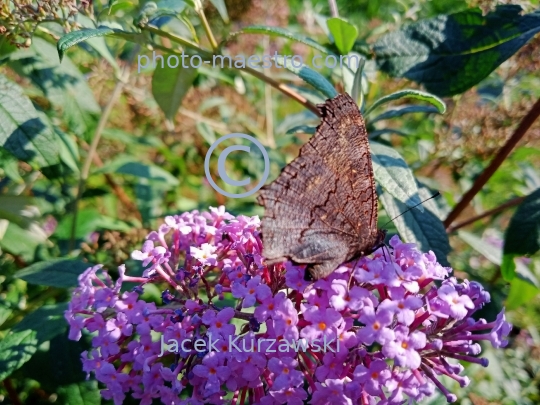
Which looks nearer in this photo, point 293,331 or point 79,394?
point 293,331

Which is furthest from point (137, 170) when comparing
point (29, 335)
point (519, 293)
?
point (519, 293)

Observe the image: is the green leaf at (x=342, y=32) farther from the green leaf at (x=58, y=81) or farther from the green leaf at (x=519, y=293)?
the green leaf at (x=519, y=293)

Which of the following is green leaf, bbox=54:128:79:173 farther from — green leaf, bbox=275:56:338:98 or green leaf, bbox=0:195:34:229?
green leaf, bbox=275:56:338:98

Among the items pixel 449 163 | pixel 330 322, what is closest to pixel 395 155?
pixel 330 322

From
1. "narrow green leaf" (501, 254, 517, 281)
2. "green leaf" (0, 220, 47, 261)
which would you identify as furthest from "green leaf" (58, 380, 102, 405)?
"narrow green leaf" (501, 254, 517, 281)

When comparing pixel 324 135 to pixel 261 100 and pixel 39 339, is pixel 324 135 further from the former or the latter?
pixel 261 100

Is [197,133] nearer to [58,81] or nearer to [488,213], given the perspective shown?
[58,81]

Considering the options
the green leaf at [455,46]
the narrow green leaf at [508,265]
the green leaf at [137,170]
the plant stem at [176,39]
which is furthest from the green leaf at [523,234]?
the green leaf at [137,170]
